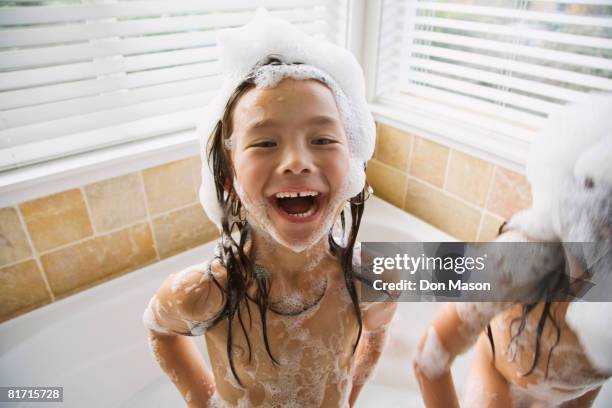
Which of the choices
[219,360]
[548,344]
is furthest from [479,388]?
[219,360]

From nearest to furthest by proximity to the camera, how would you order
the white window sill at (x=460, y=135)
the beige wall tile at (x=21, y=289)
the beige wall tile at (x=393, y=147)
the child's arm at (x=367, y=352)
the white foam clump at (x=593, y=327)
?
the white foam clump at (x=593, y=327), the child's arm at (x=367, y=352), the beige wall tile at (x=21, y=289), the white window sill at (x=460, y=135), the beige wall tile at (x=393, y=147)

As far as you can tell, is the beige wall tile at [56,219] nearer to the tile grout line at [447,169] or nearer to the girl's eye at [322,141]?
the girl's eye at [322,141]

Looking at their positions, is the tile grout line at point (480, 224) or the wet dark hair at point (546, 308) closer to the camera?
the wet dark hair at point (546, 308)

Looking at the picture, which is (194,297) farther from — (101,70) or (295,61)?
(101,70)

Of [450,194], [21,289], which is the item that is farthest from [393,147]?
[21,289]

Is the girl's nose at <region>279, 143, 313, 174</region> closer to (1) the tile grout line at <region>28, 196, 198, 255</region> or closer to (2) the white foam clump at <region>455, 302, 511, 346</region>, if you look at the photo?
(2) the white foam clump at <region>455, 302, 511, 346</region>

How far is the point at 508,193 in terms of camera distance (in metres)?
1.26

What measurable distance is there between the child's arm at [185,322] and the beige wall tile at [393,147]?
0.90m

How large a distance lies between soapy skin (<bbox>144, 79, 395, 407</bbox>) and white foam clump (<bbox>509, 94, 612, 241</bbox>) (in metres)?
0.36

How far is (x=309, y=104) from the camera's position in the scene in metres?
0.71

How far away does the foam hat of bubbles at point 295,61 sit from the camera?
31.9 inches

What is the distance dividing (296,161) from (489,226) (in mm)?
908

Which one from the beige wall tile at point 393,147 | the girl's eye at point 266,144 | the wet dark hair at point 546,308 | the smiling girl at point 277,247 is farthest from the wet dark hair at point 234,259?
the beige wall tile at point 393,147

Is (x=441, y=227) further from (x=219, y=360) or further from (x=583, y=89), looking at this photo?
(x=219, y=360)
